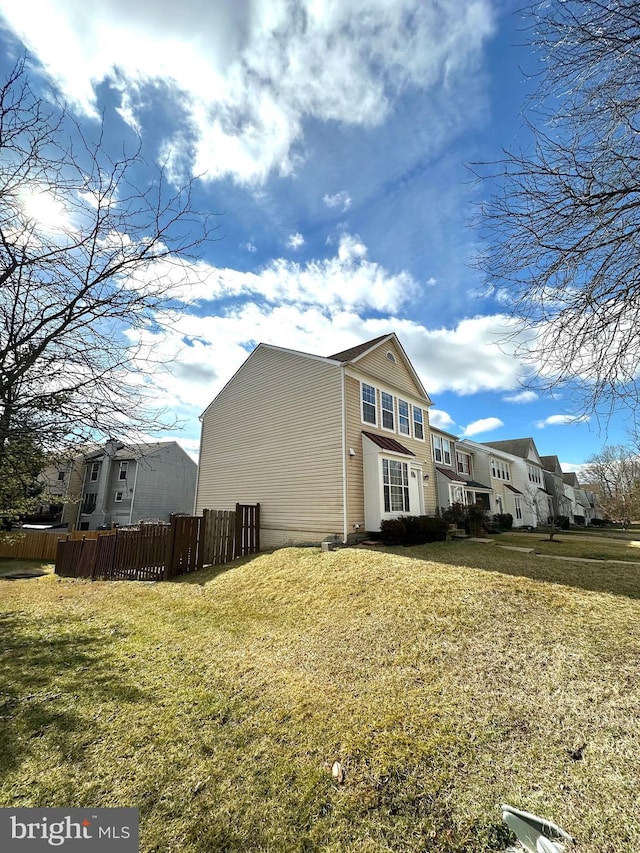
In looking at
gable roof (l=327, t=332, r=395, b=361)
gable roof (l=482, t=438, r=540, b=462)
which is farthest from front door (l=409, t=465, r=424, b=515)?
gable roof (l=482, t=438, r=540, b=462)

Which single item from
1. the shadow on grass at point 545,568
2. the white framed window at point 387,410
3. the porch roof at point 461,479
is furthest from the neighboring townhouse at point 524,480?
the shadow on grass at point 545,568

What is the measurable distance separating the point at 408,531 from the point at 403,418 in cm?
627

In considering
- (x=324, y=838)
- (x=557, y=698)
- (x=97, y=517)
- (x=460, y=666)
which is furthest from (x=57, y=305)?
(x=97, y=517)

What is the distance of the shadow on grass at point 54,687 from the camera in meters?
3.01

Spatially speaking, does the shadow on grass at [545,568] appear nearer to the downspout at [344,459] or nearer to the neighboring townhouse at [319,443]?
the downspout at [344,459]

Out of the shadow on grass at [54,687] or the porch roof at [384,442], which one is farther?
the porch roof at [384,442]

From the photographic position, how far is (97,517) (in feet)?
97.0

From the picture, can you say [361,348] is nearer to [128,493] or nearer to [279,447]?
[279,447]

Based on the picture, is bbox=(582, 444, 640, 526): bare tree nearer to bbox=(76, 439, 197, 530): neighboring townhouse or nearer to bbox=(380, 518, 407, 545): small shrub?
bbox=(380, 518, 407, 545): small shrub

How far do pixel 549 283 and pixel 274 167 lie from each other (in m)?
6.65

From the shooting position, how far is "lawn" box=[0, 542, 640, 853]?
2.31 metres

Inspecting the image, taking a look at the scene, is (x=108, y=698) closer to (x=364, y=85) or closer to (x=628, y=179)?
(x=628, y=179)

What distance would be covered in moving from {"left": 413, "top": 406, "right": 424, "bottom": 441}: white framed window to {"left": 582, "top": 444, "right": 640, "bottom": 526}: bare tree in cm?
1830

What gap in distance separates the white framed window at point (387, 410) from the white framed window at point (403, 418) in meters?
0.78
